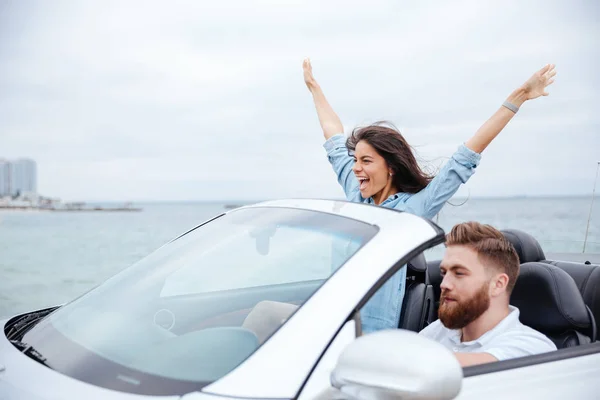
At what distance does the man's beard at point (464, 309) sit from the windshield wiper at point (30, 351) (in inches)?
48.1

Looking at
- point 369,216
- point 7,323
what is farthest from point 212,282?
point 7,323

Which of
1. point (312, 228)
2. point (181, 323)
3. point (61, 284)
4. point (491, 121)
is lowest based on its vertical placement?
point (61, 284)

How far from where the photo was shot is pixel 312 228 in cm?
162

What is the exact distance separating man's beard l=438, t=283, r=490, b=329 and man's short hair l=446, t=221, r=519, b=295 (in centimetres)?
9

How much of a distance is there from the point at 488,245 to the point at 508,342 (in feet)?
1.06

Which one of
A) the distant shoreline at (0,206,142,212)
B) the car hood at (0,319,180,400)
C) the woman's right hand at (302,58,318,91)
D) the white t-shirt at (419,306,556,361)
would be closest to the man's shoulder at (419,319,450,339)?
the white t-shirt at (419,306,556,361)

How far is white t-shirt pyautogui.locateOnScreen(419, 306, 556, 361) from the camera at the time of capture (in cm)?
175

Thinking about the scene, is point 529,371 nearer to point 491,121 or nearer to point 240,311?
point 240,311

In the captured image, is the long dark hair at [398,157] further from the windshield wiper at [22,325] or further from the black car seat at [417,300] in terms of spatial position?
the windshield wiper at [22,325]

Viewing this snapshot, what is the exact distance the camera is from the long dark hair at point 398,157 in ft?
8.81

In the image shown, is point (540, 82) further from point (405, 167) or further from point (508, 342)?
point (508, 342)

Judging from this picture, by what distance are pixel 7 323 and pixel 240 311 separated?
0.75 m

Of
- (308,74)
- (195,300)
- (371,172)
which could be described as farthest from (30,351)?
(308,74)

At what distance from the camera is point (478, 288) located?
1920 mm
